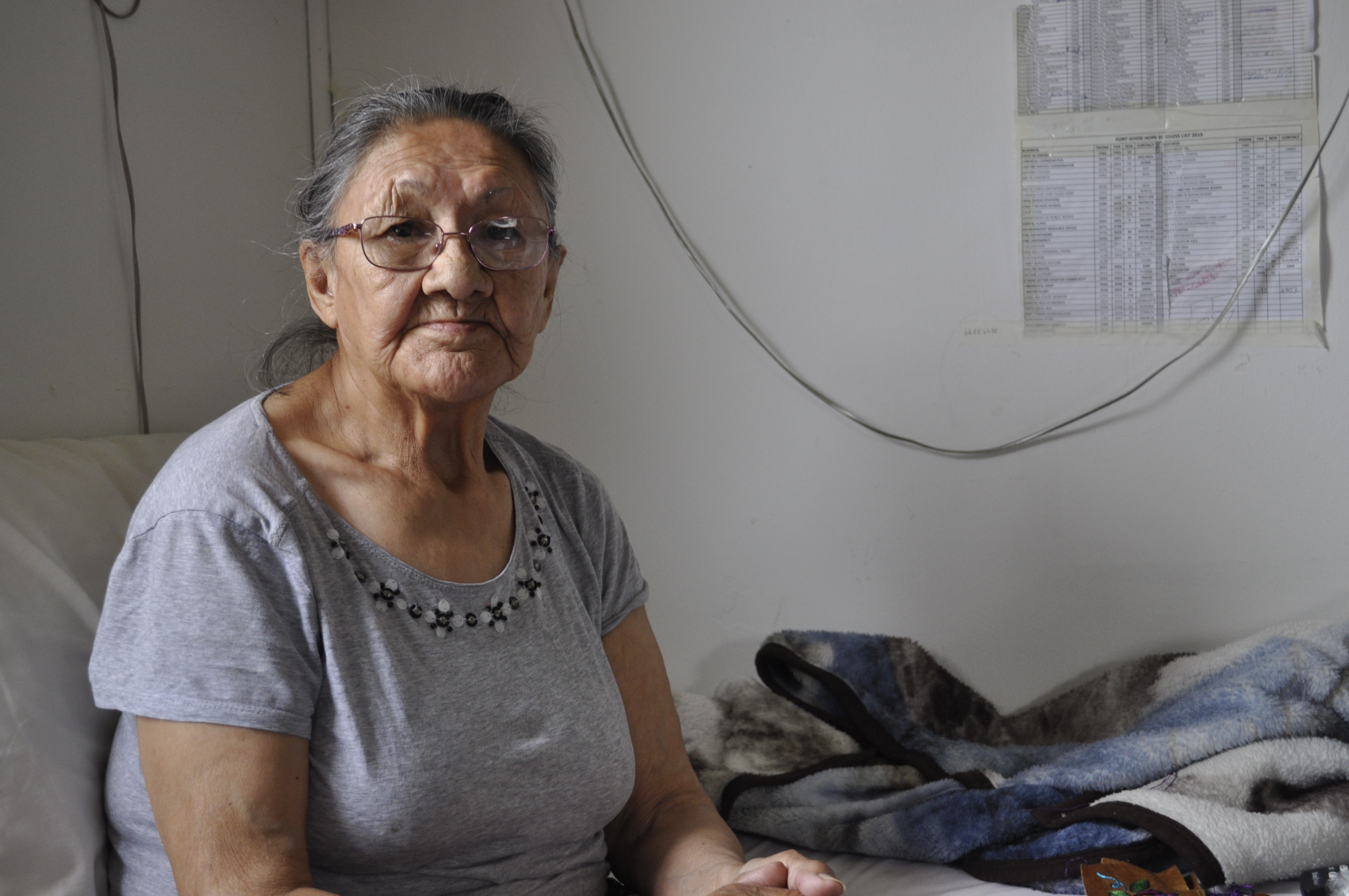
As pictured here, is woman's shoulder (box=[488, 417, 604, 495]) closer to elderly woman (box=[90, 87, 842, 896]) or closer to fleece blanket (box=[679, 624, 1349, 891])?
elderly woman (box=[90, 87, 842, 896])

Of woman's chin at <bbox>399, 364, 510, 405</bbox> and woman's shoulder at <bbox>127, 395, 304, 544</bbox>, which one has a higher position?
woman's chin at <bbox>399, 364, 510, 405</bbox>

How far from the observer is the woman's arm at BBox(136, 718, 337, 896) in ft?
2.58

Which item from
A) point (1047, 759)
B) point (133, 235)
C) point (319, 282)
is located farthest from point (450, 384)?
point (1047, 759)

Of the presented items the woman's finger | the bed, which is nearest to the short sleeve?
the bed

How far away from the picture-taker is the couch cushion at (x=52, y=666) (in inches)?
35.2

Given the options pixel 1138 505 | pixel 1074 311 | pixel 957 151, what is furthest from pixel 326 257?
pixel 1138 505

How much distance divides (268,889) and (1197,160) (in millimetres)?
1511

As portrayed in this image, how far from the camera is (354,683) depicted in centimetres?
89

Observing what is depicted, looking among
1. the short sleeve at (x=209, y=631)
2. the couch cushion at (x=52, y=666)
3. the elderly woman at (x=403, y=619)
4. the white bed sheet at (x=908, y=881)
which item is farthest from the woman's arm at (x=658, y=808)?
the couch cushion at (x=52, y=666)

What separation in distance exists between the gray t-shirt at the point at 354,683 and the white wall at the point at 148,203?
1.48ft

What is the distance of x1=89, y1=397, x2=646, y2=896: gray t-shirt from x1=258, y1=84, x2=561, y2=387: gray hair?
0.23 metres

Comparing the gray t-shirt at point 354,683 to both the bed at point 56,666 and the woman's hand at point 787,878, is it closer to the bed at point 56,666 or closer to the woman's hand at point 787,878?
the bed at point 56,666

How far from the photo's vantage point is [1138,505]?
5.18 feet

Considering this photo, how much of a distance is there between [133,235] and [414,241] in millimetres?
610
